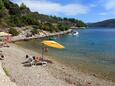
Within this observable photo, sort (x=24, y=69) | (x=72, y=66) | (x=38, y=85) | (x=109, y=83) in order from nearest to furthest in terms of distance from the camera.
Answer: (x=38, y=85) < (x=109, y=83) < (x=24, y=69) < (x=72, y=66)

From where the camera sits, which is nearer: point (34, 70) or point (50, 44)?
point (34, 70)

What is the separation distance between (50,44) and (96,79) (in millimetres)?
10843

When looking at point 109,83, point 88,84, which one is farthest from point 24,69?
point 109,83

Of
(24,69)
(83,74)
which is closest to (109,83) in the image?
(83,74)

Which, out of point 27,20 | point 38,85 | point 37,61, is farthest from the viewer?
point 27,20

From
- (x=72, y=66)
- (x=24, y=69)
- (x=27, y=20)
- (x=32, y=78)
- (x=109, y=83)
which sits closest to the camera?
(x=32, y=78)

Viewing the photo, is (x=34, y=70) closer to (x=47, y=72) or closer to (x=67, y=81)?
(x=47, y=72)

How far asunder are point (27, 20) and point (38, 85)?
118542 mm

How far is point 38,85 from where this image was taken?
2203cm

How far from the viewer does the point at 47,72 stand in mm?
29234

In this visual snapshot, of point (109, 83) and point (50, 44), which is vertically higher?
point (50, 44)

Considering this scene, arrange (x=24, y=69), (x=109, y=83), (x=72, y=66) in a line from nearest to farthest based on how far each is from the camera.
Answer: (x=109, y=83), (x=24, y=69), (x=72, y=66)

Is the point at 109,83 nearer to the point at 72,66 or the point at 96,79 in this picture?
the point at 96,79

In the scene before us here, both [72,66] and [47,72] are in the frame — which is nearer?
[47,72]
